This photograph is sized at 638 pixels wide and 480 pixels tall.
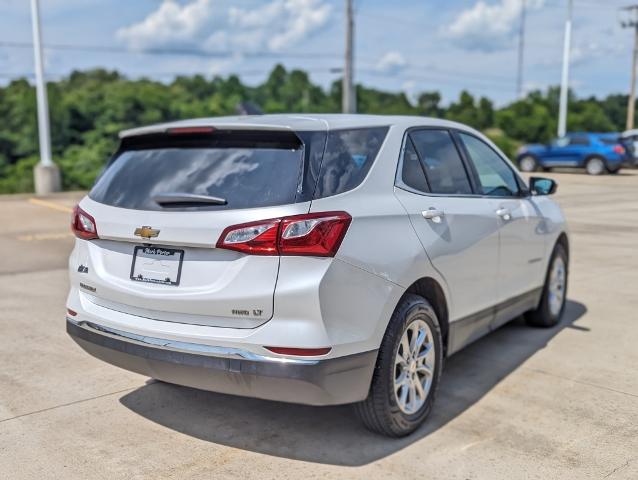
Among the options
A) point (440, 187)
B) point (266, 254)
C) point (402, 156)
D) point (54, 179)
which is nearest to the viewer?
point (266, 254)

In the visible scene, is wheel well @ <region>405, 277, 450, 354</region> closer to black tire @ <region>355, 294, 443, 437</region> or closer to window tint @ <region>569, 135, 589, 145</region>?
black tire @ <region>355, 294, 443, 437</region>

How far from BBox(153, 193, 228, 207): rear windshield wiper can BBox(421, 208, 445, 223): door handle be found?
117 centimetres

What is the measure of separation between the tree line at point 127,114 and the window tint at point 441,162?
51491 mm

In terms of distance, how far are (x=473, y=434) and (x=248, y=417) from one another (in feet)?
4.15

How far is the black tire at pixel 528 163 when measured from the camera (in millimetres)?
28031

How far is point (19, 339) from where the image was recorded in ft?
18.0

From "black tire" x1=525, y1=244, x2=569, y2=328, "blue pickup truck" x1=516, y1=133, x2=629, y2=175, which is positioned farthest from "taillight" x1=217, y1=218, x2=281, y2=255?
"blue pickup truck" x1=516, y1=133, x2=629, y2=175

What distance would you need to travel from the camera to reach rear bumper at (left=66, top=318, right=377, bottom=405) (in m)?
3.12

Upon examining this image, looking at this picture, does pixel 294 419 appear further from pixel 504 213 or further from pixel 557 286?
pixel 557 286

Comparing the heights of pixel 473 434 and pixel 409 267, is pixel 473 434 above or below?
below

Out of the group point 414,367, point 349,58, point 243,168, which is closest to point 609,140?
point 349,58

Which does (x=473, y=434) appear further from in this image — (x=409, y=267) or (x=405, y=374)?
(x=409, y=267)

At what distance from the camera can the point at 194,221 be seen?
325 centimetres

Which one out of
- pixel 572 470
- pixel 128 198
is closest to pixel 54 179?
pixel 128 198
